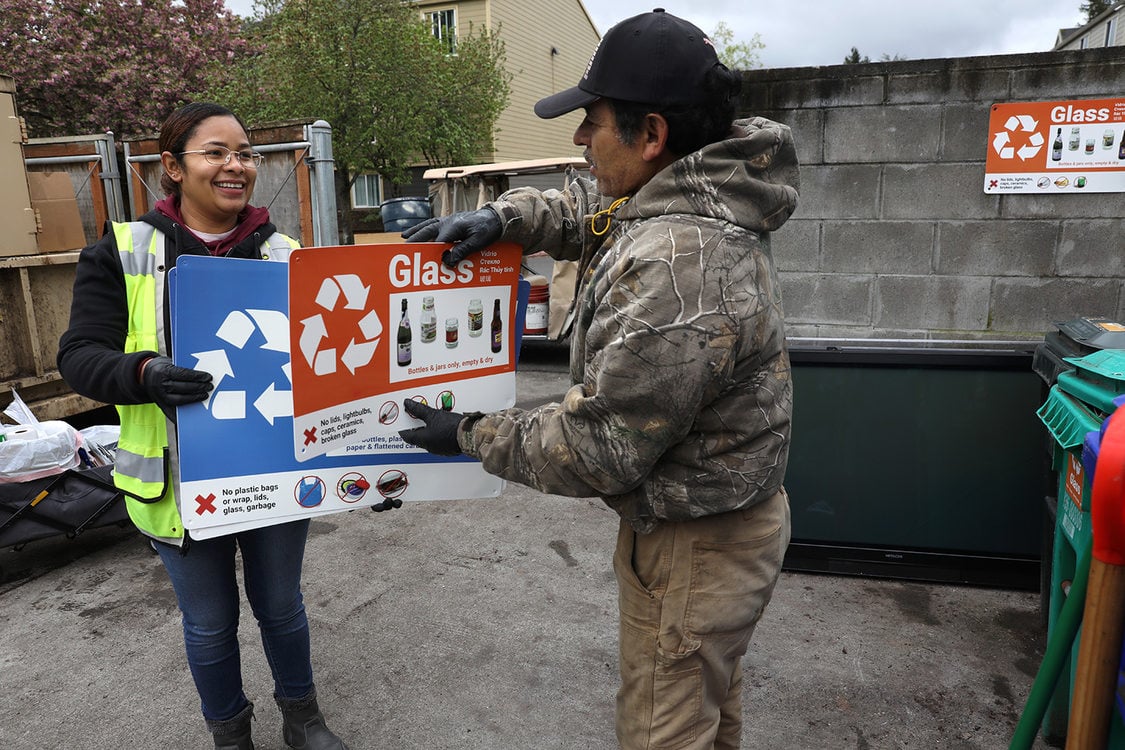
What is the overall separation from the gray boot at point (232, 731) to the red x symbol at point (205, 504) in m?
0.83

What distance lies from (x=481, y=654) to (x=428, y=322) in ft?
5.67

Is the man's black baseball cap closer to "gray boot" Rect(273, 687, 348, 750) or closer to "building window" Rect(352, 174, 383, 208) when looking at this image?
"gray boot" Rect(273, 687, 348, 750)

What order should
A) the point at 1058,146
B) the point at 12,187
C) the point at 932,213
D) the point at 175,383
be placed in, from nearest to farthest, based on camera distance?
the point at 175,383, the point at 1058,146, the point at 932,213, the point at 12,187

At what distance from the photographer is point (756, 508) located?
173 cm

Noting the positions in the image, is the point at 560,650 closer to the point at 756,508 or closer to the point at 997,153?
the point at 756,508

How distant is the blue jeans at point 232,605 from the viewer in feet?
6.98

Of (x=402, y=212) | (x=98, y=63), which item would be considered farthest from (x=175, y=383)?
(x=98, y=63)

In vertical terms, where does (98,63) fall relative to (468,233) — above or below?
above

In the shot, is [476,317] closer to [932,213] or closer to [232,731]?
[232,731]

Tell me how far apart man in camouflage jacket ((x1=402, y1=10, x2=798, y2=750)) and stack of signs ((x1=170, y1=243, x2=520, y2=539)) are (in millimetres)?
229

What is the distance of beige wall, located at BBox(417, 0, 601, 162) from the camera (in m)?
22.2

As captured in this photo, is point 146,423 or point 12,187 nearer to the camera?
point 146,423

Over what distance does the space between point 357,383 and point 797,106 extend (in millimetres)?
3023

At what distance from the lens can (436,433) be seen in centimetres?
181
